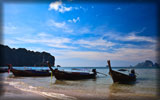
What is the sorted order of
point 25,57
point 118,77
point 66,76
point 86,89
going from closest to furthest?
point 86,89 < point 118,77 < point 66,76 < point 25,57

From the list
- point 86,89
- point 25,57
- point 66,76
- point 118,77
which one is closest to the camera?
point 86,89

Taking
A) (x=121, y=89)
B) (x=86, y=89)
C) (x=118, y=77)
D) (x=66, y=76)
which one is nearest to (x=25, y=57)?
(x=66, y=76)

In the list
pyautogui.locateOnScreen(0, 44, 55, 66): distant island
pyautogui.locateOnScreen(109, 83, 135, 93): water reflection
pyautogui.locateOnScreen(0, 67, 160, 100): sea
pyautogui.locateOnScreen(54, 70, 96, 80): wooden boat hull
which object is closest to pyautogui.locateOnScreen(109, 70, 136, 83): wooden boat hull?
pyautogui.locateOnScreen(0, 67, 160, 100): sea

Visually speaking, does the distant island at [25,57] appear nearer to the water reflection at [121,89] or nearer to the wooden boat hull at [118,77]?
the wooden boat hull at [118,77]

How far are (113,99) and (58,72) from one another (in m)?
12.0

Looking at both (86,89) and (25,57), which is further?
(25,57)

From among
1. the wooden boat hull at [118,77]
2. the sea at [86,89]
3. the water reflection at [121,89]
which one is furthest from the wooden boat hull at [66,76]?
the water reflection at [121,89]

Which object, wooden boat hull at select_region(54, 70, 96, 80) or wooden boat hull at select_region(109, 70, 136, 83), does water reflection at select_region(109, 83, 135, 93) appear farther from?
wooden boat hull at select_region(54, 70, 96, 80)

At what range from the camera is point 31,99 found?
7.00 meters

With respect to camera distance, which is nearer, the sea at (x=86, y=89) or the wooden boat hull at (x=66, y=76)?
the sea at (x=86, y=89)

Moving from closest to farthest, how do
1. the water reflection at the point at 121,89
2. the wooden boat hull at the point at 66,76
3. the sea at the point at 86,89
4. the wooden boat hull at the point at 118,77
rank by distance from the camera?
the sea at the point at 86,89 → the water reflection at the point at 121,89 → the wooden boat hull at the point at 118,77 → the wooden boat hull at the point at 66,76

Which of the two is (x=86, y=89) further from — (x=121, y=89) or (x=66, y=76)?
(x=66, y=76)

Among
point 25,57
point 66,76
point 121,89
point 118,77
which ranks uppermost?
point 25,57

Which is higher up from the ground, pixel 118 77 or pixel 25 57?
pixel 25 57
